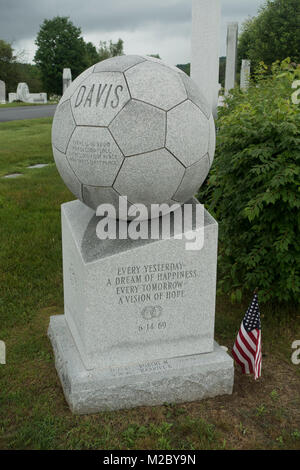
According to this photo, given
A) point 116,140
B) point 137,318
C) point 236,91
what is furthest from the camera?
point 236,91

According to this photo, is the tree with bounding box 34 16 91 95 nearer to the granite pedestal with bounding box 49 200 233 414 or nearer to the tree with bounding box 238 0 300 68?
the tree with bounding box 238 0 300 68

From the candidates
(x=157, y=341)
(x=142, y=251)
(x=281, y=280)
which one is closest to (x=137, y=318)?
(x=157, y=341)

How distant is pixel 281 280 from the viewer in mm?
4395

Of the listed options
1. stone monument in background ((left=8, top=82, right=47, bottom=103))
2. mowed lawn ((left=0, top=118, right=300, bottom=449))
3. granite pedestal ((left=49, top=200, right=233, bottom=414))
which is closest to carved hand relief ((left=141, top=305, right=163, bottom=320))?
granite pedestal ((left=49, top=200, right=233, bottom=414))

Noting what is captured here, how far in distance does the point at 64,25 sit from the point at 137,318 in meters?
55.4

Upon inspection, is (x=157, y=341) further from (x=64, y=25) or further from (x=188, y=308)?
(x=64, y=25)

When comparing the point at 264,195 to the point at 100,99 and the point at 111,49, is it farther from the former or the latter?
the point at 111,49

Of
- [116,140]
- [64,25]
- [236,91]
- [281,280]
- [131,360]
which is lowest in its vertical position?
[131,360]

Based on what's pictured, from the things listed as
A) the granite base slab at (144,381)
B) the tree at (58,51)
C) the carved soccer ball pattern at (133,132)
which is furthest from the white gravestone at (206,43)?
the tree at (58,51)

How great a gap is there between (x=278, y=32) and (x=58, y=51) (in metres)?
27.9

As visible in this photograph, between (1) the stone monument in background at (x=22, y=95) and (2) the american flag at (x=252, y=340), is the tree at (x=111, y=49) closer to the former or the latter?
(1) the stone monument in background at (x=22, y=95)

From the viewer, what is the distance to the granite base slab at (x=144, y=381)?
329 cm

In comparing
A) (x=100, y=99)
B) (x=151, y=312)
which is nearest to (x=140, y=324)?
(x=151, y=312)

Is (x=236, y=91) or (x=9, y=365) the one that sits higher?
(x=236, y=91)
